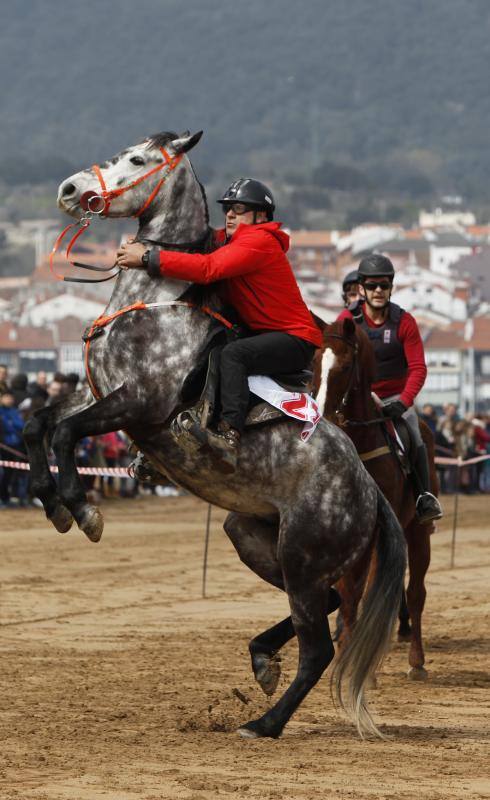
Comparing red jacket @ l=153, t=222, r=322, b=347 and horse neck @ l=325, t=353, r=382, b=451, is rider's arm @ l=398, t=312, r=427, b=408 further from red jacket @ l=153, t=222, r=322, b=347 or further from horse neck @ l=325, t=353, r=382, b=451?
red jacket @ l=153, t=222, r=322, b=347

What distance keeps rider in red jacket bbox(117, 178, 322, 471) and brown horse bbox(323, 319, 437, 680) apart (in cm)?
Result: 182

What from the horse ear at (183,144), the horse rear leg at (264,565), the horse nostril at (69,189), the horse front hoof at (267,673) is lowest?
the horse front hoof at (267,673)

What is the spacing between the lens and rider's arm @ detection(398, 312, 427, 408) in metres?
11.5

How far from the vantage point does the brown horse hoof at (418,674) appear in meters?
11.0

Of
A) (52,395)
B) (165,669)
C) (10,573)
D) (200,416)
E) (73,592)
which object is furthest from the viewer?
(52,395)

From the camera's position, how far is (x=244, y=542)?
911 cm

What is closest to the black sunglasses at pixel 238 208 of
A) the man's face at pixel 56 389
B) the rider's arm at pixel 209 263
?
the rider's arm at pixel 209 263

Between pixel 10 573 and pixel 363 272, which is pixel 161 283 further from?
pixel 10 573

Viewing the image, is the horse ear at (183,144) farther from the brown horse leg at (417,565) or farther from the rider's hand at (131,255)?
the brown horse leg at (417,565)

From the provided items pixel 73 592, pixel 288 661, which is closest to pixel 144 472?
pixel 288 661

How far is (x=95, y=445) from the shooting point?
83.6ft

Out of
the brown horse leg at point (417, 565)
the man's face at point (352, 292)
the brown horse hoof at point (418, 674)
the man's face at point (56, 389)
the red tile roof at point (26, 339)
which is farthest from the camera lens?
the red tile roof at point (26, 339)

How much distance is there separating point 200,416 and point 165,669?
10.4 ft

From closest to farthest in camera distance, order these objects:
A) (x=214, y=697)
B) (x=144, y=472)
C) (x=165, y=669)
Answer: (x=144, y=472), (x=214, y=697), (x=165, y=669)
